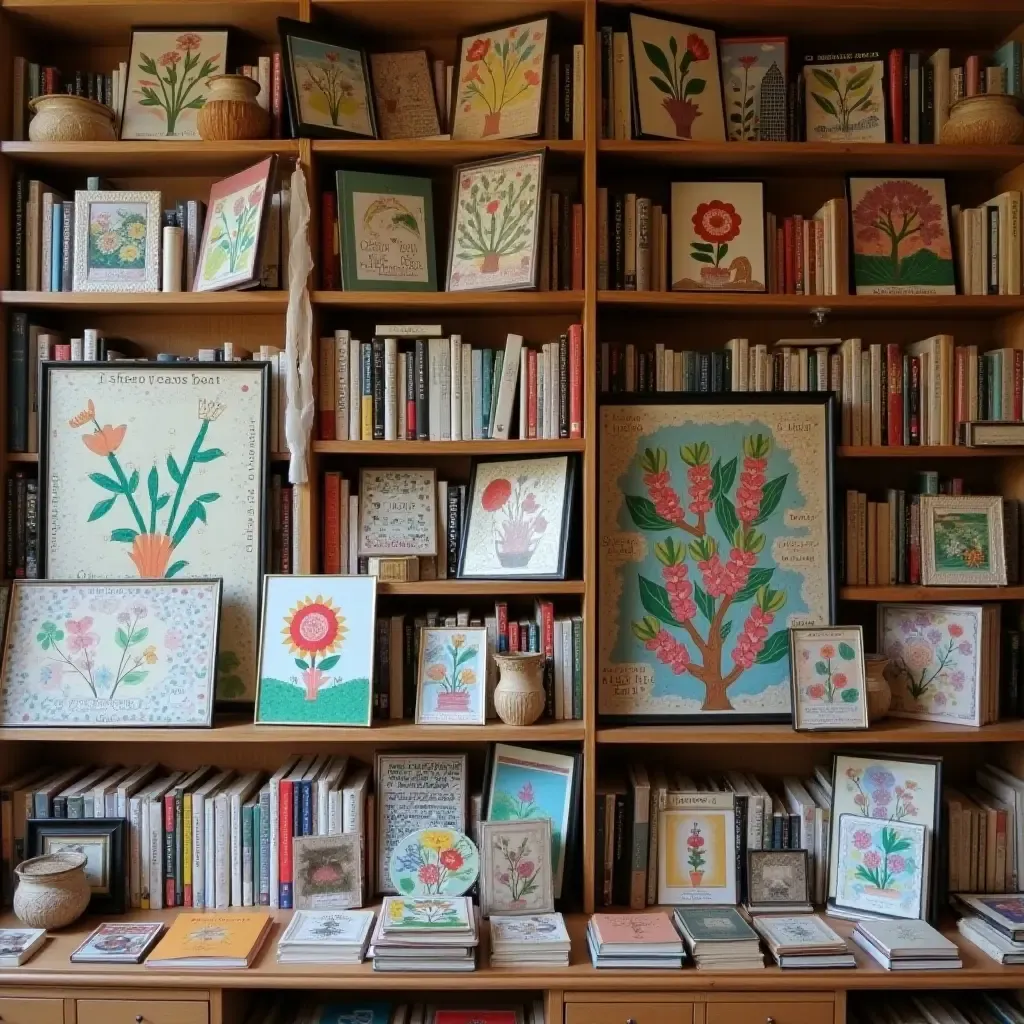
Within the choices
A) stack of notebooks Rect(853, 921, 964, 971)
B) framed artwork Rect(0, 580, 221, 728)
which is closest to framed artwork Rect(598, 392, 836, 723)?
stack of notebooks Rect(853, 921, 964, 971)

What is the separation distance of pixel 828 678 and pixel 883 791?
0.30 meters

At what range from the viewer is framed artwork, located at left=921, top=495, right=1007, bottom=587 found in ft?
7.02

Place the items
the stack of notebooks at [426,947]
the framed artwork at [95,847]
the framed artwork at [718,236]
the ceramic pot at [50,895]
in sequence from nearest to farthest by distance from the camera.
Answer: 1. the stack of notebooks at [426,947]
2. the ceramic pot at [50,895]
3. the framed artwork at [95,847]
4. the framed artwork at [718,236]

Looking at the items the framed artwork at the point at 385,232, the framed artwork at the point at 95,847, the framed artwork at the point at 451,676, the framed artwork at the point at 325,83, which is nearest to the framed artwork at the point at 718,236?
the framed artwork at the point at 385,232

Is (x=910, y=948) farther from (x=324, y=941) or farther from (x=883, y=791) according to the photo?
(x=324, y=941)

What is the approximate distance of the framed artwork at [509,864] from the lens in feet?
6.63

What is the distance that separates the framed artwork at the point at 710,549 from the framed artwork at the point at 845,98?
676mm

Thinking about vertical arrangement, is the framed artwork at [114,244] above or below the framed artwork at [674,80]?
below

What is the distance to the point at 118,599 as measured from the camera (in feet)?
6.91

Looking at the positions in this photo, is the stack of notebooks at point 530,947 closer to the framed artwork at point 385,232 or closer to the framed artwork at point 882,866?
the framed artwork at point 882,866

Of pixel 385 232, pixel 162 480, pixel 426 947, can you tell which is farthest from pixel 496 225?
pixel 426 947

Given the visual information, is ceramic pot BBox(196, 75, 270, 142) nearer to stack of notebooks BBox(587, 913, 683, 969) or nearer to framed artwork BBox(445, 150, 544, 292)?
framed artwork BBox(445, 150, 544, 292)

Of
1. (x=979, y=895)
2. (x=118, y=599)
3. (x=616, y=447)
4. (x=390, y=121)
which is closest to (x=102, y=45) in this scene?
(x=390, y=121)

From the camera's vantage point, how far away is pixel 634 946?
6.13 ft
